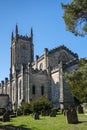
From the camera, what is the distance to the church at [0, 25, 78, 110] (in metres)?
52.5

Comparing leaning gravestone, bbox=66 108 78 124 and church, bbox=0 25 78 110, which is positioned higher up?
church, bbox=0 25 78 110

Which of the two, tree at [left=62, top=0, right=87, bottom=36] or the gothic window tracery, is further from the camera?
the gothic window tracery

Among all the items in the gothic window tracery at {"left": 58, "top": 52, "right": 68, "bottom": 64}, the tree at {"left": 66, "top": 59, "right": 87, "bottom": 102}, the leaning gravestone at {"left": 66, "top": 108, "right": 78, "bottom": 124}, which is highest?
the gothic window tracery at {"left": 58, "top": 52, "right": 68, "bottom": 64}

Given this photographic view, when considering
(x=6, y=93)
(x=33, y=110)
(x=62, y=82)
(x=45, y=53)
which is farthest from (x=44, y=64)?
(x=33, y=110)

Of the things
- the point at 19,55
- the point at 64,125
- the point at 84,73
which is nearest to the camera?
the point at 84,73

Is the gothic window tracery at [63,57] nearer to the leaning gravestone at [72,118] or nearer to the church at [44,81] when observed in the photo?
the church at [44,81]

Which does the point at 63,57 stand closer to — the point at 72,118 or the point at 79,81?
the point at 72,118

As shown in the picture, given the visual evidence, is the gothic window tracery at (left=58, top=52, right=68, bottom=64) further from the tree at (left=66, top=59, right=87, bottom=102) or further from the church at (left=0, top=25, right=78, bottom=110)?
the tree at (left=66, top=59, right=87, bottom=102)

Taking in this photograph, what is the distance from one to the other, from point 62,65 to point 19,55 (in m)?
27.6

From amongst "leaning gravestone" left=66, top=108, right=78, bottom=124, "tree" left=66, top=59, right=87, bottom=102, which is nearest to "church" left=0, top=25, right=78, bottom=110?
"leaning gravestone" left=66, top=108, right=78, bottom=124

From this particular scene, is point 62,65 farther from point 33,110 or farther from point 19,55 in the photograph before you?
point 19,55

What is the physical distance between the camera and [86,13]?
20953mm

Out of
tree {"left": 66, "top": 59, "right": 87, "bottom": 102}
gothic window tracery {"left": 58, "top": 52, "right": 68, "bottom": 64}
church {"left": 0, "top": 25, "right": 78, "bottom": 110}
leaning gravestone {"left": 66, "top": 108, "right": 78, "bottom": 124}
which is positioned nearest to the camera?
tree {"left": 66, "top": 59, "right": 87, "bottom": 102}

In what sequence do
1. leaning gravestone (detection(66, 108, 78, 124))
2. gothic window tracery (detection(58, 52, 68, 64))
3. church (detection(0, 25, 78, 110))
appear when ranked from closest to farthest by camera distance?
1. leaning gravestone (detection(66, 108, 78, 124))
2. church (detection(0, 25, 78, 110))
3. gothic window tracery (detection(58, 52, 68, 64))
